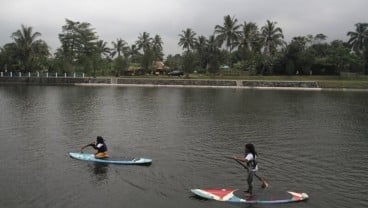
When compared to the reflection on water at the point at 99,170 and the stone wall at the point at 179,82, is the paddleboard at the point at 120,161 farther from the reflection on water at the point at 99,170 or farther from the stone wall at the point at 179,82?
the stone wall at the point at 179,82

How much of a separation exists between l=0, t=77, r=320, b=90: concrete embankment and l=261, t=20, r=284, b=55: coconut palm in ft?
70.5

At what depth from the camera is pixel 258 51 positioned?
12738cm

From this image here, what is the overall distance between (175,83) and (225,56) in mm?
27095

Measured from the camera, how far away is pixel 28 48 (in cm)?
12119

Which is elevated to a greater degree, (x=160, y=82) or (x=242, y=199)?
(x=160, y=82)

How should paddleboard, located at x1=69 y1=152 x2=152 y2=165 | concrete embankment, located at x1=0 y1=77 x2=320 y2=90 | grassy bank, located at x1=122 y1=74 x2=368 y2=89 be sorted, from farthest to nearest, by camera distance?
concrete embankment, located at x1=0 y1=77 x2=320 y2=90 < grassy bank, located at x1=122 y1=74 x2=368 y2=89 < paddleboard, located at x1=69 y1=152 x2=152 y2=165

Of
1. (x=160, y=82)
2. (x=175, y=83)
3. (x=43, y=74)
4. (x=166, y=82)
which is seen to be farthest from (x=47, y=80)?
(x=175, y=83)

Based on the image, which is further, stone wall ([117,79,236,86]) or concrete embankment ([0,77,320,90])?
stone wall ([117,79,236,86])

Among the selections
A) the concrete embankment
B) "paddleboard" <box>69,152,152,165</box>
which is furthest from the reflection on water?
the concrete embankment

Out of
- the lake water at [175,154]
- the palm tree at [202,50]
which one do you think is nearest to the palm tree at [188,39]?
the palm tree at [202,50]

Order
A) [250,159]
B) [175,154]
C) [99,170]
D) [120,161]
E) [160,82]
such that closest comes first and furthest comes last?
[250,159]
[99,170]
[120,161]
[175,154]
[160,82]

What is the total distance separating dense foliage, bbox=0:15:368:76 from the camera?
117m

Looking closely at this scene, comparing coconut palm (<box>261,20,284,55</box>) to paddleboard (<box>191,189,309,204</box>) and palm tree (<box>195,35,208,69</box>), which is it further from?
paddleboard (<box>191,189,309,204</box>)

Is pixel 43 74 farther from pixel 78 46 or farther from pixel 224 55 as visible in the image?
pixel 224 55
